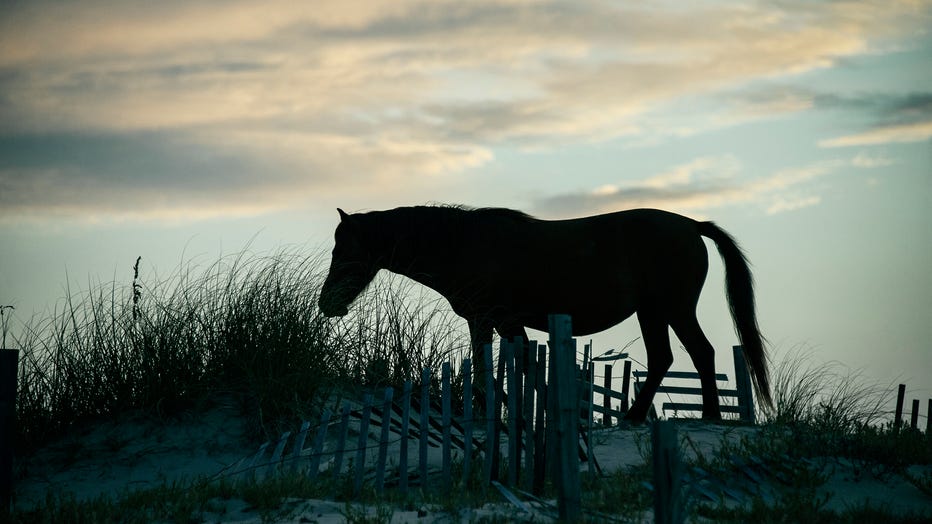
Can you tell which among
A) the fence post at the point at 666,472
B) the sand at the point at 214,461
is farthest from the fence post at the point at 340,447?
the fence post at the point at 666,472

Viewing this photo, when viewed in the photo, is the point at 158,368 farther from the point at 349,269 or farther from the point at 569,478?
the point at 569,478

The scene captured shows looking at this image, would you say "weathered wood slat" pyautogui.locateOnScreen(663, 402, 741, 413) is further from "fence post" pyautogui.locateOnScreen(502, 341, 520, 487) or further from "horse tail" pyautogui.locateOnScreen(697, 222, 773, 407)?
"fence post" pyautogui.locateOnScreen(502, 341, 520, 487)

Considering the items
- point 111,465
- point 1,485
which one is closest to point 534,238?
point 111,465

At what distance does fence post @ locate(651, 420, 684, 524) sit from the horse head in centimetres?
555

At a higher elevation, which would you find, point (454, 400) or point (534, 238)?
point (534, 238)

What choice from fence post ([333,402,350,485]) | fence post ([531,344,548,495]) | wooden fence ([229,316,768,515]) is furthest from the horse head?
fence post ([531,344,548,495])

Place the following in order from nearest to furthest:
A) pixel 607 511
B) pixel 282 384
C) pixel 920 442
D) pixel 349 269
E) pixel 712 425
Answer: pixel 607 511
pixel 920 442
pixel 282 384
pixel 712 425
pixel 349 269

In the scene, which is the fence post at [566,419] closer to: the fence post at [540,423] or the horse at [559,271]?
the fence post at [540,423]

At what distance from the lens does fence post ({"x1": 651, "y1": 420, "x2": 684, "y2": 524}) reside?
396 centimetres

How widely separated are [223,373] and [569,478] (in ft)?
15.4

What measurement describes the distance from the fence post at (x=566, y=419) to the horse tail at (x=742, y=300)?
17.0 feet

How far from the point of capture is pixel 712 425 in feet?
28.8

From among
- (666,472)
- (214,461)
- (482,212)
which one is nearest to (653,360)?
(482,212)

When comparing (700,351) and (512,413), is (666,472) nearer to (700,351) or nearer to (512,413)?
(512,413)
